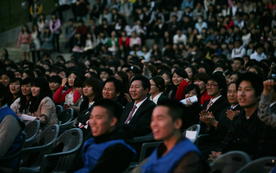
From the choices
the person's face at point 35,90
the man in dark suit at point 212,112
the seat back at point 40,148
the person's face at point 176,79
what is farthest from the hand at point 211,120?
the person's face at point 176,79

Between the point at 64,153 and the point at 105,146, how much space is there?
943 mm

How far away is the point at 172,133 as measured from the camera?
399 cm

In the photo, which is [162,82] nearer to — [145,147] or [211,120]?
[211,120]

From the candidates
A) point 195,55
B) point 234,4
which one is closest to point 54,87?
point 195,55

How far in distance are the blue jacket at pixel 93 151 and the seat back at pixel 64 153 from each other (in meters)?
0.67

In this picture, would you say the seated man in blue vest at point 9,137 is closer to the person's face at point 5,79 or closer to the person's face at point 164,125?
the person's face at point 164,125

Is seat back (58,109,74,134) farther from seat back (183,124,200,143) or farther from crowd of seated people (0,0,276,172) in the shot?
seat back (183,124,200,143)

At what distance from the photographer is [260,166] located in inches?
171

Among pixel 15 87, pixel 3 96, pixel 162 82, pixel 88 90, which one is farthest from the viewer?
pixel 15 87

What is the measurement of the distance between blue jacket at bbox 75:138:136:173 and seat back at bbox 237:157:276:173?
1.02m

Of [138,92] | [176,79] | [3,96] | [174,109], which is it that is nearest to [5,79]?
[176,79]

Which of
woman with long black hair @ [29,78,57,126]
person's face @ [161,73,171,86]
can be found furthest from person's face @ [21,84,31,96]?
person's face @ [161,73,171,86]

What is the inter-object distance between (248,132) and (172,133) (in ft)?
4.49

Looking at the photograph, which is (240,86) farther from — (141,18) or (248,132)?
(141,18)
